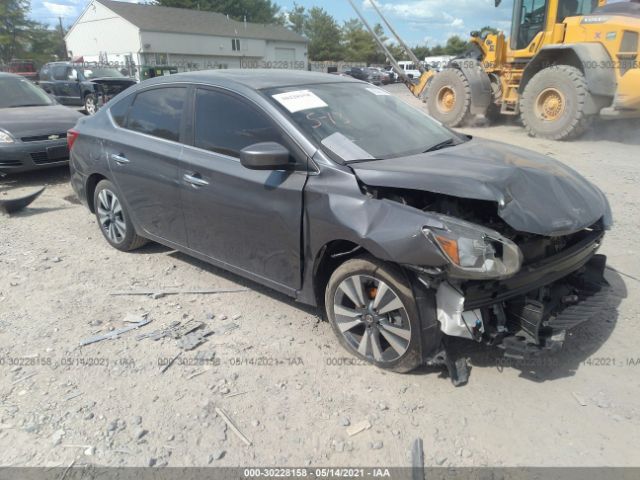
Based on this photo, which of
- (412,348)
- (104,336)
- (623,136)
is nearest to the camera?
(412,348)

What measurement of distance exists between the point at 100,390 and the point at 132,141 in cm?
231

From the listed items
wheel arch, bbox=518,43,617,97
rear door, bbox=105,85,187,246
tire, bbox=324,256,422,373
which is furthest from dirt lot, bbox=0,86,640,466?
wheel arch, bbox=518,43,617,97

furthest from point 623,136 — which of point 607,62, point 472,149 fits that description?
point 472,149

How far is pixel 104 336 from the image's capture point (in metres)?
3.47

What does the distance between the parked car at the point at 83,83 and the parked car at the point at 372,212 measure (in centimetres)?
1436

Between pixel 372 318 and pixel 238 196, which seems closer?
pixel 372 318

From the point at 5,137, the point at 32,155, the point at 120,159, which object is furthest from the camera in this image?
the point at 32,155

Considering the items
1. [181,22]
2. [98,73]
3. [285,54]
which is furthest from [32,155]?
[285,54]

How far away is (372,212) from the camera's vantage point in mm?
2775

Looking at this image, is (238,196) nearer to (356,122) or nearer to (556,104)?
(356,122)

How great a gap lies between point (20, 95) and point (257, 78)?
708cm

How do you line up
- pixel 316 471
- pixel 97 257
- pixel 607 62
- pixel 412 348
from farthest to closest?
pixel 607 62
pixel 97 257
pixel 412 348
pixel 316 471

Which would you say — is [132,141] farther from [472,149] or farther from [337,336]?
[472,149]

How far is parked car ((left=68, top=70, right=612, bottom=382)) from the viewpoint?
2.64m
